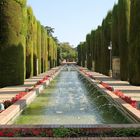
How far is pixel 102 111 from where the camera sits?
12281 millimetres

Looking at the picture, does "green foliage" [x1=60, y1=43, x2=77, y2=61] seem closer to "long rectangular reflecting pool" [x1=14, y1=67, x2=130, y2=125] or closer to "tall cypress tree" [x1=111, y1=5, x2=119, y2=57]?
"tall cypress tree" [x1=111, y1=5, x2=119, y2=57]

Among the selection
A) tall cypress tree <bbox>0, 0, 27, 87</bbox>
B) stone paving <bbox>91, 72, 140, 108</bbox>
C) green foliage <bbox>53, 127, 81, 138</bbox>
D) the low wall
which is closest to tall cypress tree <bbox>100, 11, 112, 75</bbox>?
stone paving <bbox>91, 72, 140, 108</bbox>

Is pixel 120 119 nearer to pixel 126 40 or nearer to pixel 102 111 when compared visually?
pixel 102 111

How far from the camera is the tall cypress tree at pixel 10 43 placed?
21.0m

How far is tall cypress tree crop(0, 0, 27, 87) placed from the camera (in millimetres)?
21028

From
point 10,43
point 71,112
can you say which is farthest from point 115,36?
point 71,112

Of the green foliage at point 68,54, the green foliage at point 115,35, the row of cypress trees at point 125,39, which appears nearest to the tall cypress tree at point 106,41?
the row of cypress trees at point 125,39

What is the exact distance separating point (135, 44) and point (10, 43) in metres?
6.13

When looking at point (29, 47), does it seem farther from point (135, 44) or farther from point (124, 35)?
point (135, 44)

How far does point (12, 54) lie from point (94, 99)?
6975 mm

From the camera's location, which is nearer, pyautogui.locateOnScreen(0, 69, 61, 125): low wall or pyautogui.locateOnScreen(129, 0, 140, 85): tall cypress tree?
pyautogui.locateOnScreen(0, 69, 61, 125): low wall

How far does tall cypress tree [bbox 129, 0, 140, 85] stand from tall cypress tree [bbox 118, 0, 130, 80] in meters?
3.74

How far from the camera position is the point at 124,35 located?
26.3 metres

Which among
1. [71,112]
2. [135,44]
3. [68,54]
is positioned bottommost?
[71,112]
